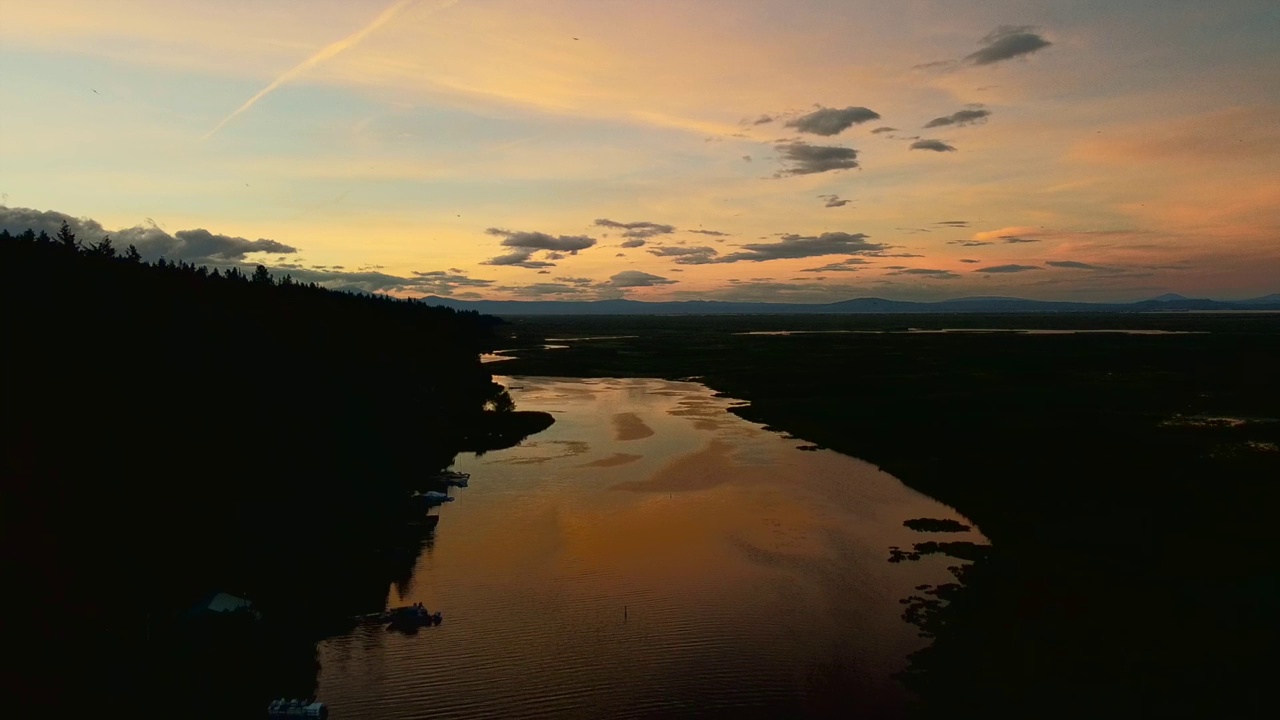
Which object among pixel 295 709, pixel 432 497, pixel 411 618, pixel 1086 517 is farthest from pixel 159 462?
pixel 1086 517

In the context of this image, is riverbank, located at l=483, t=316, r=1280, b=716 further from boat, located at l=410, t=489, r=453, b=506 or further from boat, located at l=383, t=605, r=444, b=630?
boat, located at l=410, t=489, r=453, b=506

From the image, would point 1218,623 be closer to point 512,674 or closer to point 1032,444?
point 512,674

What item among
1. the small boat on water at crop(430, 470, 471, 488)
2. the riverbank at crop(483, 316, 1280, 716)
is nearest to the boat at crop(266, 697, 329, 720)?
the riverbank at crop(483, 316, 1280, 716)

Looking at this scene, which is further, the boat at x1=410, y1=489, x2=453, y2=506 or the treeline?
the boat at x1=410, y1=489, x2=453, y2=506

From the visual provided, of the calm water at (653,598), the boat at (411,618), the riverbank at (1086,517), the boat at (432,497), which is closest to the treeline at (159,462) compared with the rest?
the boat at (432,497)

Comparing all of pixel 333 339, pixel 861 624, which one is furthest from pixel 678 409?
pixel 861 624
